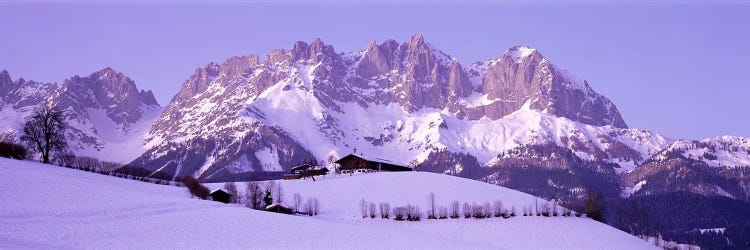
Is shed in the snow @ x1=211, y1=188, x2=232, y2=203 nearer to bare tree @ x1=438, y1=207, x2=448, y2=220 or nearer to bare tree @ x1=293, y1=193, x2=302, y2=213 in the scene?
bare tree @ x1=293, y1=193, x2=302, y2=213

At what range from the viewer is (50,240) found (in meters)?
76.3

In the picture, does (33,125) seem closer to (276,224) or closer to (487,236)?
(276,224)

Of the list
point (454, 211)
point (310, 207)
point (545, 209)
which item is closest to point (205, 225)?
point (310, 207)

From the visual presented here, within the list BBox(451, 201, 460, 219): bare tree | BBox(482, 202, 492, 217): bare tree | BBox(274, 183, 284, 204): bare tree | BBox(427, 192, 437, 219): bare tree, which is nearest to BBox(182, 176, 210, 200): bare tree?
BBox(274, 183, 284, 204): bare tree

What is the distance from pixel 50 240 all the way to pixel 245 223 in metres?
29.3

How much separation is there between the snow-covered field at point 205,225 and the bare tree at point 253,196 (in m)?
6.07

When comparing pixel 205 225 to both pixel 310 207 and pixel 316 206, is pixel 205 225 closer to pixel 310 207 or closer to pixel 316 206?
A: pixel 310 207

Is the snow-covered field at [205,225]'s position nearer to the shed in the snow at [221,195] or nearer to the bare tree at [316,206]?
the bare tree at [316,206]


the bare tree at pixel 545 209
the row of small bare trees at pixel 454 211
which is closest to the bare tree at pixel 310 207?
the row of small bare trees at pixel 454 211

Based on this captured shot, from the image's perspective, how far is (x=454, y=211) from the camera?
481 feet

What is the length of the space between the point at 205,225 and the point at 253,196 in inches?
2076

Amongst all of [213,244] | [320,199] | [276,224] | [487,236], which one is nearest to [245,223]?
[276,224]

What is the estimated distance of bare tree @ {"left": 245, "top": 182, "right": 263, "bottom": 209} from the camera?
146 m

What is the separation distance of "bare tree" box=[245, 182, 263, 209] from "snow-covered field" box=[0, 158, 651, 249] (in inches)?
239
